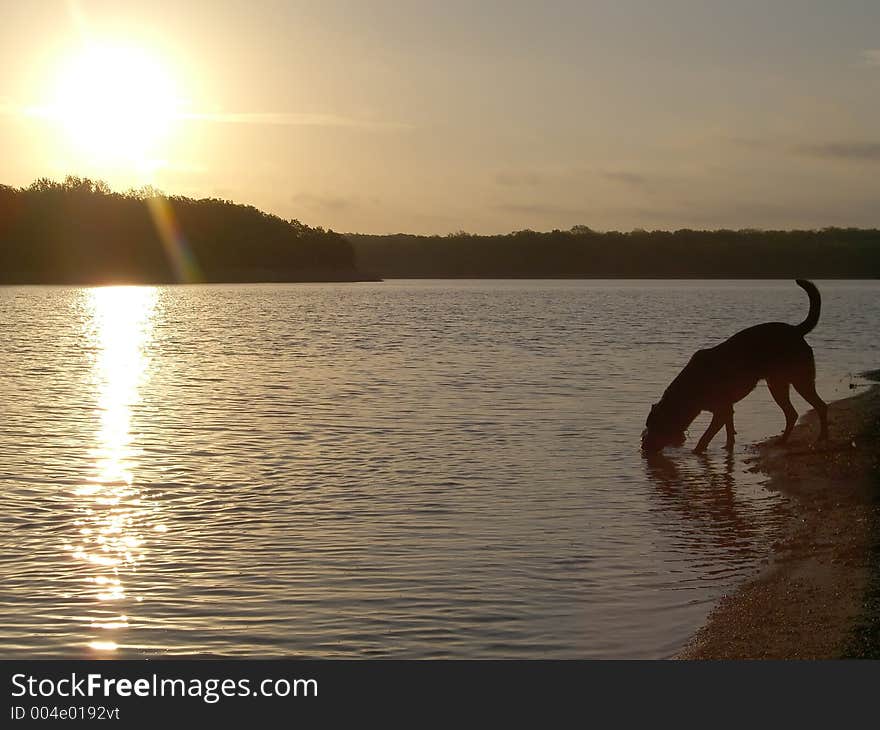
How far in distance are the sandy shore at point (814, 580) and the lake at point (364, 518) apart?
10.4 inches

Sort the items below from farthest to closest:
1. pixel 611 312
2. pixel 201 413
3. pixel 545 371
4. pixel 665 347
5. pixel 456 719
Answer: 1. pixel 611 312
2. pixel 665 347
3. pixel 545 371
4. pixel 201 413
5. pixel 456 719

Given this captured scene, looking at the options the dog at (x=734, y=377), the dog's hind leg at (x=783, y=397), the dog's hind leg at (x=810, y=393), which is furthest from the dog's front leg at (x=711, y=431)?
the dog's hind leg at (x=810, y=393)

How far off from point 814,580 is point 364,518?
407 cm

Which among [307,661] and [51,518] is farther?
[51,518]

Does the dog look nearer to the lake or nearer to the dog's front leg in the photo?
the dog's front leg

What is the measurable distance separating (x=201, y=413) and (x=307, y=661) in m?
12.6

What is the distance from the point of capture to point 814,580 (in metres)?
8.12

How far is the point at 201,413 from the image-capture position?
18.9 m

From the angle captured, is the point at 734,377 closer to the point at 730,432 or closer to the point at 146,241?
the point at 730,432

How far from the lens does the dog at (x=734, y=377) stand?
48.3 feet

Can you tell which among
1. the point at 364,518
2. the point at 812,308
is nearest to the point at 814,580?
the point at 364,518

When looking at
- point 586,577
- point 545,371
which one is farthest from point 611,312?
point 586,577

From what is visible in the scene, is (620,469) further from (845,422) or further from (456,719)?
(456,719)

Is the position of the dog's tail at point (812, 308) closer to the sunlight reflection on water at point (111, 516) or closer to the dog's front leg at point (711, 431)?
the dog's front leg at point (711, 431)
